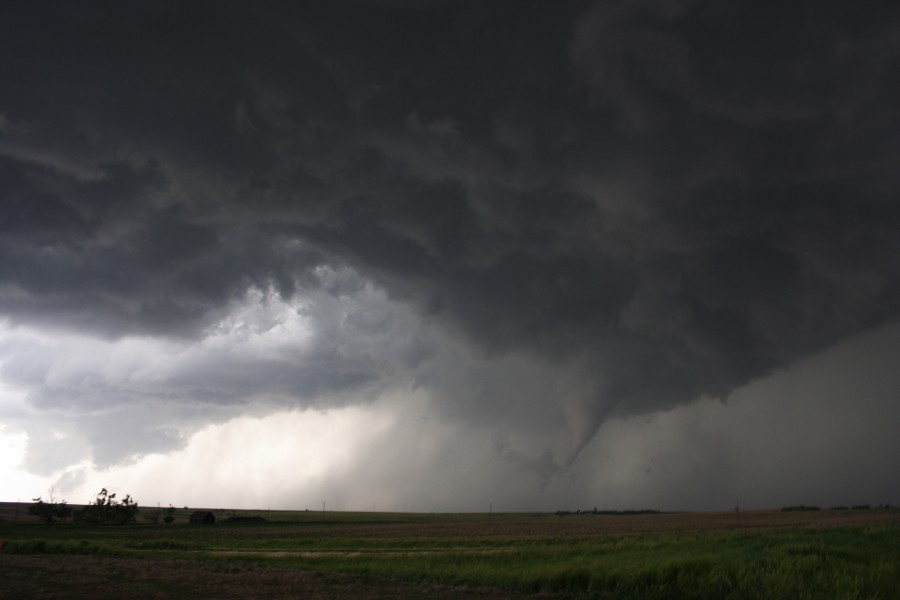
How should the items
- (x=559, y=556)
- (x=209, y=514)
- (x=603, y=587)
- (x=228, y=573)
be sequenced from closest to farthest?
(x=603, y=587), (x=228, y=573), (x=559, y=556), (x=209, y=514)

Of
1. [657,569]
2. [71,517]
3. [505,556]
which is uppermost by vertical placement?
[657,569]

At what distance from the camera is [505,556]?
131 ft

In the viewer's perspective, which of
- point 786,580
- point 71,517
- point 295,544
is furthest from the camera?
point 71,517

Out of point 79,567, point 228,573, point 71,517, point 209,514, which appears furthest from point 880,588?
point 71,517

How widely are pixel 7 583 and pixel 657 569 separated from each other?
90.5ft

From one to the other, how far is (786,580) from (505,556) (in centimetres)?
2221

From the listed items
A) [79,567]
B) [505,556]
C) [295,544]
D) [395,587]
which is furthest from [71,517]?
[395,587]

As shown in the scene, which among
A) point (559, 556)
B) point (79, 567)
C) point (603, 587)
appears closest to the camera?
point (603, 587)

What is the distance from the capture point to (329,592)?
23.5 meters

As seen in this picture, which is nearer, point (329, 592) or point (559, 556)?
point (329, 592)

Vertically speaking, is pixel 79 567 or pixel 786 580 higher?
pixel 786 580

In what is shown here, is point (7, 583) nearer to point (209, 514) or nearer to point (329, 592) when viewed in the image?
point (329, 592)

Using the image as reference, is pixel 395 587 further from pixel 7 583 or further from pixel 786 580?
pixel 7 583

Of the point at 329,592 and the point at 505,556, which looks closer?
the point at 329,592
